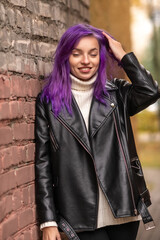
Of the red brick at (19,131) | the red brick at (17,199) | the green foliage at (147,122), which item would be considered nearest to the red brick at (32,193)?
the red brick at (17,199)

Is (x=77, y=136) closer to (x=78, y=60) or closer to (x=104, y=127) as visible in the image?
(x=104, y=127)

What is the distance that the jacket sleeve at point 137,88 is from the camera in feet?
10.5

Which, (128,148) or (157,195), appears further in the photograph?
(157,195)

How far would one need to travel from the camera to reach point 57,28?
377 cm

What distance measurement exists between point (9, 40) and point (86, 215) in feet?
4.08

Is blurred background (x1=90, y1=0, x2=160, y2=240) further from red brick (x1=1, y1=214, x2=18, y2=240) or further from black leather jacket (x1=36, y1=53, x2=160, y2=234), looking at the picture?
red brick (x1=1, y1=214, x2=18, y2=240)

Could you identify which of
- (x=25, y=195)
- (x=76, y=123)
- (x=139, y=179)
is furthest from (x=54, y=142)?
(x=139, y=179)

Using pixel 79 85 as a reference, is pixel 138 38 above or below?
above

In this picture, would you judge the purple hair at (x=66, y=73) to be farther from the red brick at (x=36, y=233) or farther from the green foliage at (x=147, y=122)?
the green foliage at (x=147, y=122)

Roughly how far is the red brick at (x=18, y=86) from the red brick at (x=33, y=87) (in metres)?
0.07

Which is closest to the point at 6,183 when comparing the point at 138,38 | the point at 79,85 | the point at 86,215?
the point at 86,215

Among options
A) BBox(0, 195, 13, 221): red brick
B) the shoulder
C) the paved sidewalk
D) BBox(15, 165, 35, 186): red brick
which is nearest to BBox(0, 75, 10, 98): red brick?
BBox(15, 165, 35, 186): red brick

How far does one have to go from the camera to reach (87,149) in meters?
3.04

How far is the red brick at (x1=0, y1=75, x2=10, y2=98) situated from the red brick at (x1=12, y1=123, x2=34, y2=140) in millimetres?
234
